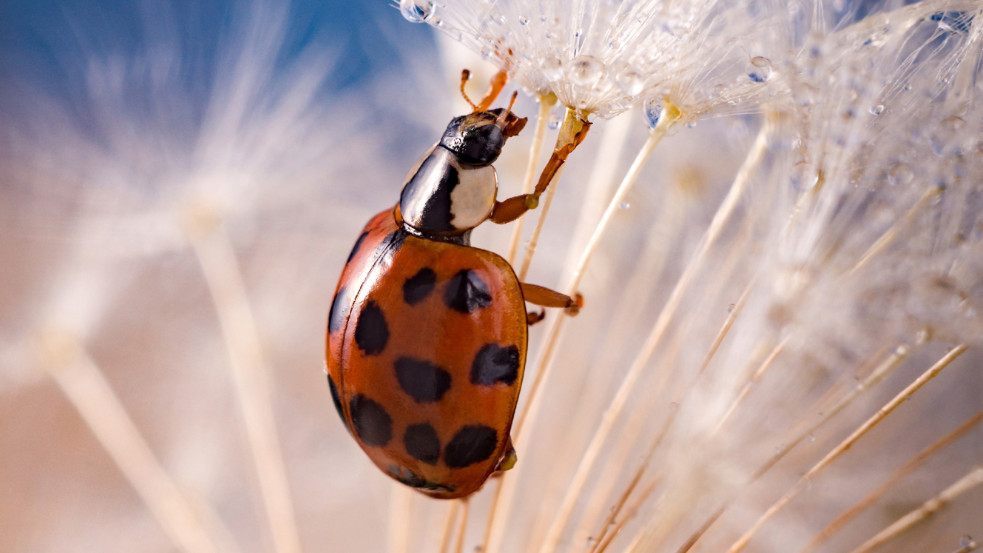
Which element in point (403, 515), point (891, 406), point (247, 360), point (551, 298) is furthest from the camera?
point (247, 360)

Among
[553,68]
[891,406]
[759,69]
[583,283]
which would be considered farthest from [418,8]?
[583,283]

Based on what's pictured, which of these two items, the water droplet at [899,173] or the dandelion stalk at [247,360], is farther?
the dandelion stalk at [247,360]

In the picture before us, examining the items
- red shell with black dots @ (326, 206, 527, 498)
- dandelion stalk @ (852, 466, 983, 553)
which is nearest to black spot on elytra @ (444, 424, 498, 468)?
red shell with black dots @ (326, 206, 527, 498)

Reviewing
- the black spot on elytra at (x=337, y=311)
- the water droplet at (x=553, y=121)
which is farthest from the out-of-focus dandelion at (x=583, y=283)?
the black spot on elytra at (x=337, y=311)

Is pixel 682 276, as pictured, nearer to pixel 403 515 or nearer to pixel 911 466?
pixel 911 466

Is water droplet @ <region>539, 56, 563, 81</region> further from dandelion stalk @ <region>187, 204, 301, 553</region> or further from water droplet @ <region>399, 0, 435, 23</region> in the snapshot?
dandelion stalk @ <region>187, 204, 301, 553</region>

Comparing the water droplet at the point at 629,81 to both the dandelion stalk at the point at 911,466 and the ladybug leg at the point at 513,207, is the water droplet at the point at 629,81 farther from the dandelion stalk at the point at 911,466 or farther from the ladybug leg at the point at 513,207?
the dandelion stalk at the point at 911,466
